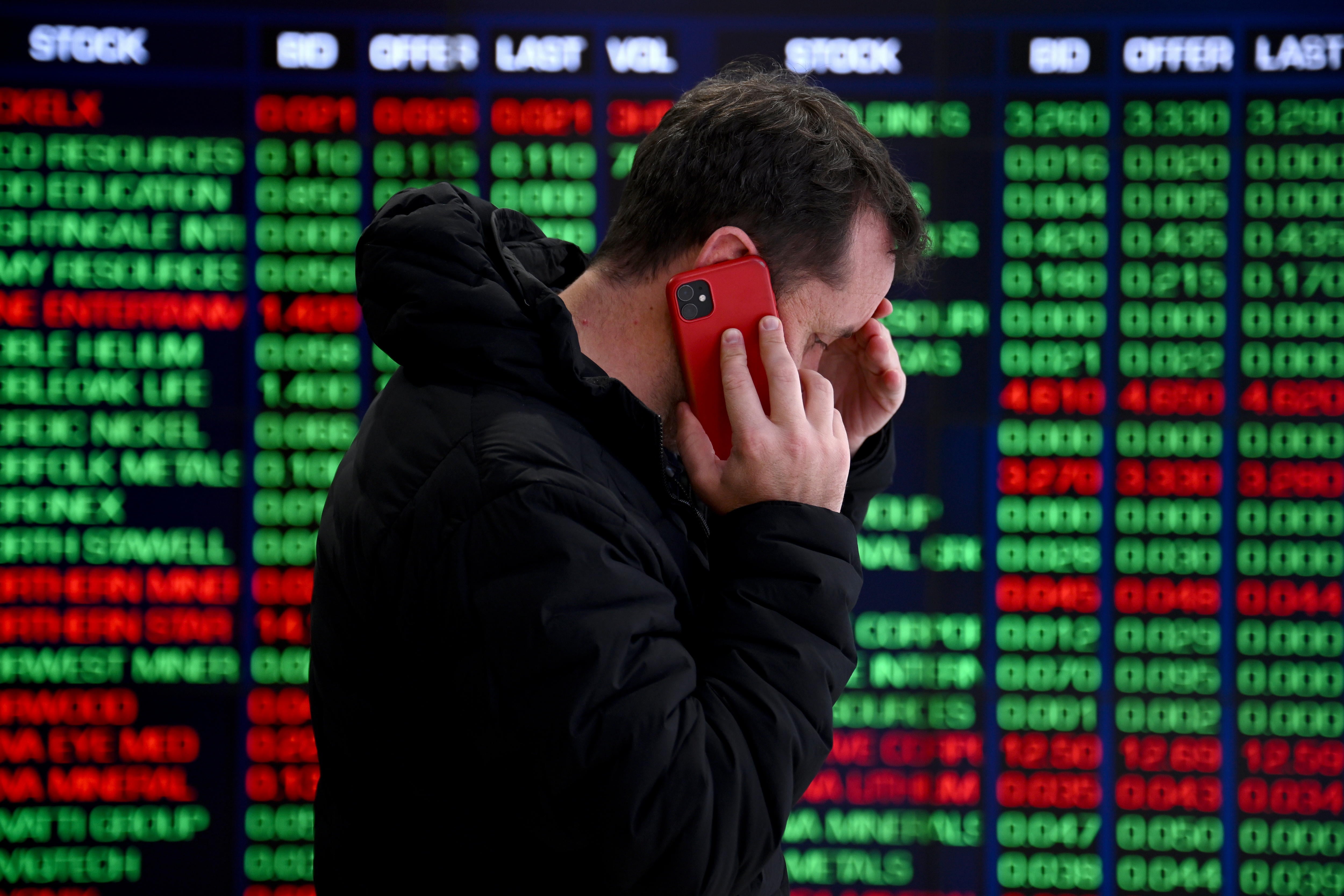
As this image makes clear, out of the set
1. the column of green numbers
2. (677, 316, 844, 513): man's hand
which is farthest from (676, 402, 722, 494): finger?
the column of green numbers

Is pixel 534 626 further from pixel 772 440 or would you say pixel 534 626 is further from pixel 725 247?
pixel 725 247

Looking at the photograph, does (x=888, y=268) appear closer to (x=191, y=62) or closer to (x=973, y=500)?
(x=973, y=500)

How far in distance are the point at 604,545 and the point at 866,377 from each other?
636 mm

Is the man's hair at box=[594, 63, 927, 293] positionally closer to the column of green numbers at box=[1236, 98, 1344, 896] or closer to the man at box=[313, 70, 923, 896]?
the man at box=[313, 70, 923, 896]

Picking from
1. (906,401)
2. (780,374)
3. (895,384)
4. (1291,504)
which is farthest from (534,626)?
(1291,504)

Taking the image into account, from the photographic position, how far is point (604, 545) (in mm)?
749

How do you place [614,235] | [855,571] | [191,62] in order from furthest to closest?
[191,62], [614,235], [855,571]

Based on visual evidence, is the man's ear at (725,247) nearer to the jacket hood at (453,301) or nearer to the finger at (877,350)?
the jacket hood at (453,301)

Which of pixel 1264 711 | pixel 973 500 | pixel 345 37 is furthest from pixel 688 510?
pixel 1264 711

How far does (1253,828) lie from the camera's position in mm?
1851

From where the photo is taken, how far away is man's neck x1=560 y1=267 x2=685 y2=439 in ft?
3.16

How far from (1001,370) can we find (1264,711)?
88 cm

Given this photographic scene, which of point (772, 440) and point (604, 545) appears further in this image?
point (772, 440)

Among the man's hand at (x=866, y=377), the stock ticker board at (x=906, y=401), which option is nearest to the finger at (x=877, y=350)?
the man's hand at (x=866, y=377)
